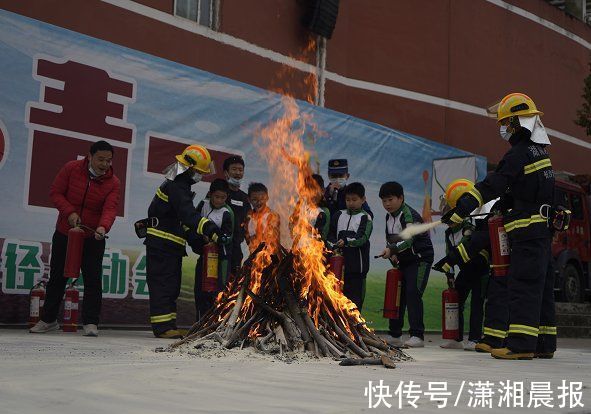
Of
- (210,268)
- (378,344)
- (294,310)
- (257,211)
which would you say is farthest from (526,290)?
(257,211)

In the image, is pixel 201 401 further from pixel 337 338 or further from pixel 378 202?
pixel 378 202

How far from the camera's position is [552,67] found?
21.4 meters

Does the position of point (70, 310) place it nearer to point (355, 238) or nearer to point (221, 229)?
point (221, 229)

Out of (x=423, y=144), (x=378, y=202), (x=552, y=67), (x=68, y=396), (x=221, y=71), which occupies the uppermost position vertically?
(x=552, y=67)

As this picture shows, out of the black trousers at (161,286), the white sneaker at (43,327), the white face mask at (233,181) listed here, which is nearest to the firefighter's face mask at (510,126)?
A: the black trousers at (161,286)

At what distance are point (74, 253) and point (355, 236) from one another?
3.05 m

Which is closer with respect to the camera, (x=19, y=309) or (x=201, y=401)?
(x=201, y=401)

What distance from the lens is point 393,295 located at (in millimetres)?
9109

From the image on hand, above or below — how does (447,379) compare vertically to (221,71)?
below

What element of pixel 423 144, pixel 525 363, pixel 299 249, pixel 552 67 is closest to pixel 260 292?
pixel 299 249

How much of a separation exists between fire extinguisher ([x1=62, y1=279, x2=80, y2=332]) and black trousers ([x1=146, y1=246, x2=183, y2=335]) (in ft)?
2.75

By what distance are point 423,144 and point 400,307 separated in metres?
4.71

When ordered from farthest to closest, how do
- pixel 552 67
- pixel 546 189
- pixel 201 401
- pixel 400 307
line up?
pixel 552 67
pixel 400 307
pixel 546 189
pixel 201 401

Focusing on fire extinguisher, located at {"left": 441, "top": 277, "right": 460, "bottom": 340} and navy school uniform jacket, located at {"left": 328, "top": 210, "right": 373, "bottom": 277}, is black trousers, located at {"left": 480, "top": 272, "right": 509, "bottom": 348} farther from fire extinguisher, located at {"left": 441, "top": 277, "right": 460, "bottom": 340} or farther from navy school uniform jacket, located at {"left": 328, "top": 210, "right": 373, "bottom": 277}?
navy school uniform jacket, located at {"left": 328, "top": 210, "right": 373, "bottom": 277}
